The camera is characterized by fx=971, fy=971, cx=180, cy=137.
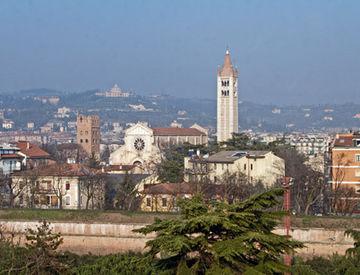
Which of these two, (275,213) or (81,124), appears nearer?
(275,213)

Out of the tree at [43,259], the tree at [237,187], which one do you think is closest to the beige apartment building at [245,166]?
the tree at [237,187]

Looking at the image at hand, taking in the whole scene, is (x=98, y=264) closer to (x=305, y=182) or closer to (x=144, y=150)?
(x=305, y=182)

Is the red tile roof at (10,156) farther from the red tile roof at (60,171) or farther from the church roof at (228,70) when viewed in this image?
the church roof at (228,70)

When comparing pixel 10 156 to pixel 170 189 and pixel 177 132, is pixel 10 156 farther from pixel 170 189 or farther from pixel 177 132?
pixel 177 132

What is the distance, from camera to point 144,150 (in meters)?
81.1

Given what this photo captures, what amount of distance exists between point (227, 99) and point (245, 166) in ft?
→ 186

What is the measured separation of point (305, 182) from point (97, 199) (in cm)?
981

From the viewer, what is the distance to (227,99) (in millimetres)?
109188

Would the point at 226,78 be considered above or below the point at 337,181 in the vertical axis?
above

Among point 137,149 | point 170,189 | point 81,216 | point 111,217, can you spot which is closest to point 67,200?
point 170,189

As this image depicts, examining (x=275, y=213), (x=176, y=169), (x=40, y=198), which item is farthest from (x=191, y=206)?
(x=176, y=169)

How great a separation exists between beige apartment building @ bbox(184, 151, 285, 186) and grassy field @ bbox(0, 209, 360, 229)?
16360mm

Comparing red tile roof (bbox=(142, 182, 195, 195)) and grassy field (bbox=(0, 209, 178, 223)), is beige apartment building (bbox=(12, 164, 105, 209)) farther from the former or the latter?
grassy field (bbox=(0, 209, 178, 223))

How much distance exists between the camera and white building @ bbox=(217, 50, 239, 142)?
10562 cm
